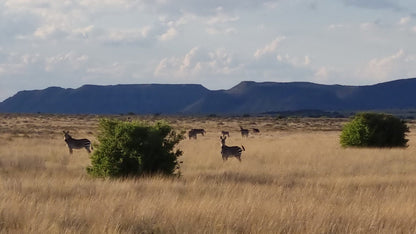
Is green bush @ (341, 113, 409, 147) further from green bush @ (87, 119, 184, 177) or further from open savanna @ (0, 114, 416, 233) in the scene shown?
green bush @ (87, 119, 184, 177)

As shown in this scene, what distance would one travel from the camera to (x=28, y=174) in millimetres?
15172

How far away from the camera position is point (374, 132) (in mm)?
30688

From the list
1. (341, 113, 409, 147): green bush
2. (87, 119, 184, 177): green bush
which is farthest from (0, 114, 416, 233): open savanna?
(341, 113, 409, 147): green bush

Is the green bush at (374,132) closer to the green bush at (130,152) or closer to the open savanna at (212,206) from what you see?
the open savanna at (212,206)

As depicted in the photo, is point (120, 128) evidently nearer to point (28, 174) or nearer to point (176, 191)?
point (28, 174)

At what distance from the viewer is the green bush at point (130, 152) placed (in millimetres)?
15844

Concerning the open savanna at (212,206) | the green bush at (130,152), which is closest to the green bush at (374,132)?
the open savanna at (212,206)

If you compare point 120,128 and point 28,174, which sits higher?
point 120,128

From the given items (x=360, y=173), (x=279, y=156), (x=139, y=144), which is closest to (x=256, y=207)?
(x=139, y=144)

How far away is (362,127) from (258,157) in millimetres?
9356

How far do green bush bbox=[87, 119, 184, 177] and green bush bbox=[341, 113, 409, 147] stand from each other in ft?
55.3

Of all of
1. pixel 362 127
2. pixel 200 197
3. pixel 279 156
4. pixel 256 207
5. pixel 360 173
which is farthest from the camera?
pixel 362 127

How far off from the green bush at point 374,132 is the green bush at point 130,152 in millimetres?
16856

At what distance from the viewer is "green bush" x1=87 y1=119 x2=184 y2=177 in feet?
52.0
